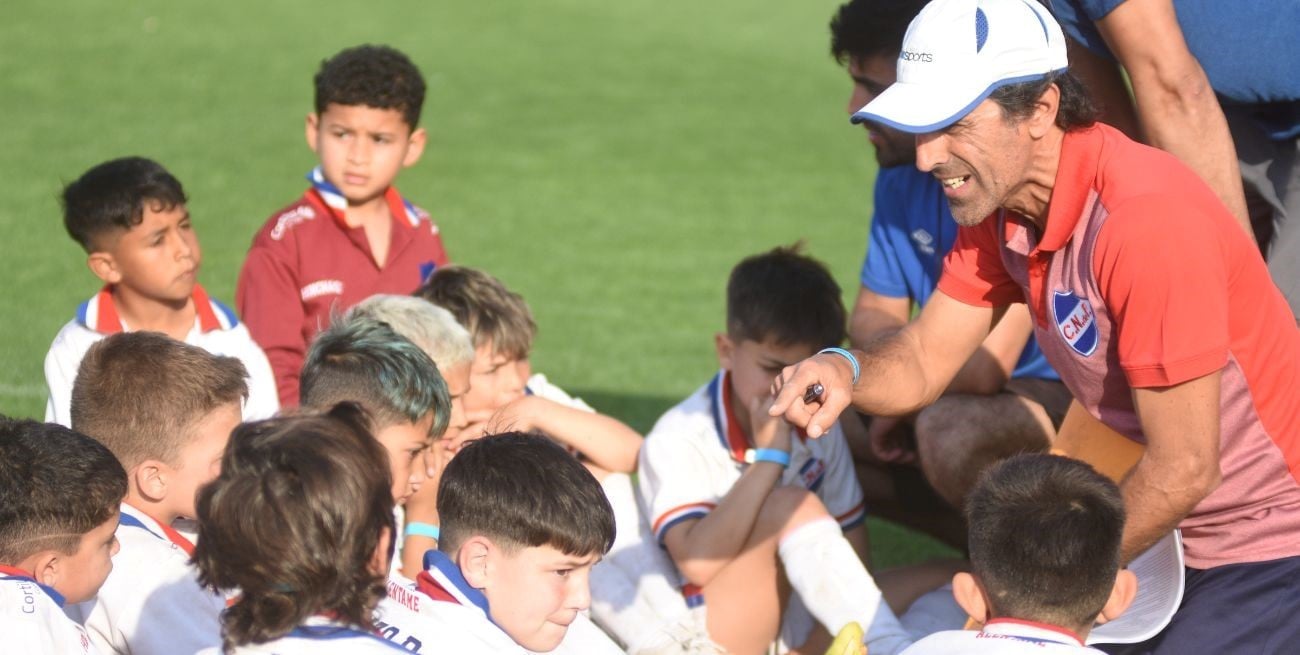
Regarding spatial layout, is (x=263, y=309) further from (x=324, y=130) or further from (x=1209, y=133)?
(x=1209, y=133)

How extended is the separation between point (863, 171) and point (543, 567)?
10.7 meters

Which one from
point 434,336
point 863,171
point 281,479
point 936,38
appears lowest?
point 863,171

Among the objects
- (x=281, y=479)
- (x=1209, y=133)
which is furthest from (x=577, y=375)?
(x=281, y=479)

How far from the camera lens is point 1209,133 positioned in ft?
14.1

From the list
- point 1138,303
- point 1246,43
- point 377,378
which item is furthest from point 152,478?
point 1246,43

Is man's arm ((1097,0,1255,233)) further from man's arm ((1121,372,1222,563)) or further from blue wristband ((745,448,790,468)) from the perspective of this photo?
blue wristband ((745,448,790,468))

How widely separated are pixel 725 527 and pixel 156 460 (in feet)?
5.49

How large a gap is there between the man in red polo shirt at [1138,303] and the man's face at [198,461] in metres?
1.46

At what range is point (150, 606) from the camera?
3.54 meters

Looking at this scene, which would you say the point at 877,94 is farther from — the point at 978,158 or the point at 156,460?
the point at 156,460

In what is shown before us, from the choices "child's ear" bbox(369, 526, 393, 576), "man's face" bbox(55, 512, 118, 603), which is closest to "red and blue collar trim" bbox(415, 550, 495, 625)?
"child's ear" bbox(369, 526, 393, 576)

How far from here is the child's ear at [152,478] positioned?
12.4 feet

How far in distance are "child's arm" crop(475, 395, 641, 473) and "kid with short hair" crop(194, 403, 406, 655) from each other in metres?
2.07

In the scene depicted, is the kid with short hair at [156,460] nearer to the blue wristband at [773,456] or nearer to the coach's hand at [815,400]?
the coach's hand at [815,400]
